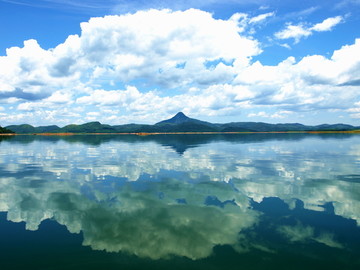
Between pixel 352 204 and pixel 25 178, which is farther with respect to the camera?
pixel 25 178

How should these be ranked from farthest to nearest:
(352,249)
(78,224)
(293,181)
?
(293,181)
(78,224)
(352,249)

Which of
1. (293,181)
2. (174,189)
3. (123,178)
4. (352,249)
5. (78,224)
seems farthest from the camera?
(123,178)

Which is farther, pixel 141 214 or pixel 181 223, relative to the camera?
pixel 141 214

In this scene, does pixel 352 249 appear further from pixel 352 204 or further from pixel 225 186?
pixel 225 186

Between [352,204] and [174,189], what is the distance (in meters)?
20.0

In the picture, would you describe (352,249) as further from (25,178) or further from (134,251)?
(25,178)

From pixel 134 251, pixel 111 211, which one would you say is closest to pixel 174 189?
pixel 111 211

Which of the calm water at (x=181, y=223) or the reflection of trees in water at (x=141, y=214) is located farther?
the reflection of trees in water at (x=141, y=214)

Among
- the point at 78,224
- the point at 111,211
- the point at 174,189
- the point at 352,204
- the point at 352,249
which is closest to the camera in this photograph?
the point at 352,249

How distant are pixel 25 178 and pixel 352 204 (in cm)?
4558

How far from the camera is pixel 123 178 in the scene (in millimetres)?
40750

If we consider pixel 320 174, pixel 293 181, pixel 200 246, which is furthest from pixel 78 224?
pixel 320 174

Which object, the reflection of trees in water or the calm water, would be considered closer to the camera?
the calm water

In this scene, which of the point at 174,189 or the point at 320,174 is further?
the point at 320,174
